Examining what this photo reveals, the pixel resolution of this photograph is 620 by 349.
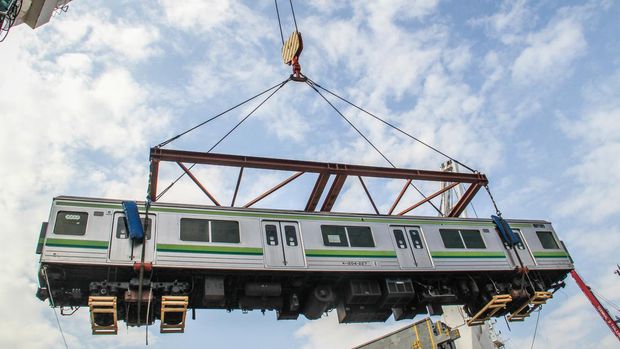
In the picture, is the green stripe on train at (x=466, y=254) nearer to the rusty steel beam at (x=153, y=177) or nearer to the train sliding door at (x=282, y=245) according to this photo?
the train sliding door at (x=282, y=245)

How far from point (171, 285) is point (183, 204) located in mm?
1815

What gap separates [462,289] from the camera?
44.2 ft

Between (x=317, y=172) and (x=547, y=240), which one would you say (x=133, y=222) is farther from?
(x=547, y=240)

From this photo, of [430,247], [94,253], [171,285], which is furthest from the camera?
[430,247]

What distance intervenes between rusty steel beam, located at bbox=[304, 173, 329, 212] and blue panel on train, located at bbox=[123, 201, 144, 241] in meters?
5.46

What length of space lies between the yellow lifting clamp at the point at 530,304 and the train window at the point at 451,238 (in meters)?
2.56

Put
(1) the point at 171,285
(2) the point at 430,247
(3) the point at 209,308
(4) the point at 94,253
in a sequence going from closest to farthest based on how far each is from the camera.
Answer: (4) the point at 94,253
(1) the point at 171,285
(3) the point at 209,308
(2) the point at 430,247

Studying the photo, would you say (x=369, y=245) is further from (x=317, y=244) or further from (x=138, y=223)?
(x=138, y=223)

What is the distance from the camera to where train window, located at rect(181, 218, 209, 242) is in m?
10.8

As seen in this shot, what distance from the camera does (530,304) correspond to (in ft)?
45.8

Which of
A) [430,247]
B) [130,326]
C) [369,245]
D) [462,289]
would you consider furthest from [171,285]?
[462,289]

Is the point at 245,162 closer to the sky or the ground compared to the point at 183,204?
closer to the sky

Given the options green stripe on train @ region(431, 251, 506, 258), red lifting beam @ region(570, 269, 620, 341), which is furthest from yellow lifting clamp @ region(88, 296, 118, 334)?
red lifting beam @ region(570, 269, 620, 341)

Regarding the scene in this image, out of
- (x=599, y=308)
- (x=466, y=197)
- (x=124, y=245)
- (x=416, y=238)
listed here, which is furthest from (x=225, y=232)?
(x=599, y=308)
